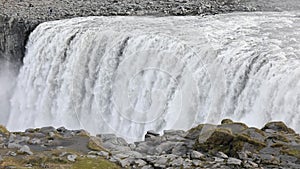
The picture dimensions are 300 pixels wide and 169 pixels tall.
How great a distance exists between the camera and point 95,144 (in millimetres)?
13484

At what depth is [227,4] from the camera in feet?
91.9

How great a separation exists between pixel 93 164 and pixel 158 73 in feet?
24.5

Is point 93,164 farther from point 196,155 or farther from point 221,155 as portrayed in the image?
point 221,155

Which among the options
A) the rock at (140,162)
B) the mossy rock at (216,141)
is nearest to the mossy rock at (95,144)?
the rock at (140,162)

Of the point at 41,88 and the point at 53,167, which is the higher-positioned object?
the point at 53,167

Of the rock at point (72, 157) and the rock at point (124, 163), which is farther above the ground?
the rock at point (124, 163)

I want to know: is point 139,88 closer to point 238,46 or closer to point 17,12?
point 238,46

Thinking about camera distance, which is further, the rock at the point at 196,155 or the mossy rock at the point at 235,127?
the mossy rock at the point at 235,127

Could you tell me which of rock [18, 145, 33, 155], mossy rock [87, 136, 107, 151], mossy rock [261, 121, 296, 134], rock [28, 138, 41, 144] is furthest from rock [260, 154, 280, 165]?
rock [28, 138, 41, 144]

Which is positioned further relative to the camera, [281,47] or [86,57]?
[86,57]

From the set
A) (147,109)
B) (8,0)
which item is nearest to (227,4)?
(147,109)

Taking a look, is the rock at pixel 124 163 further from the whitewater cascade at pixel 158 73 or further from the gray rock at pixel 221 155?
the whitewater cascade at pixel 158 73

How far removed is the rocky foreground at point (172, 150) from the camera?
1177 cm

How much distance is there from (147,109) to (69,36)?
6.50 m
